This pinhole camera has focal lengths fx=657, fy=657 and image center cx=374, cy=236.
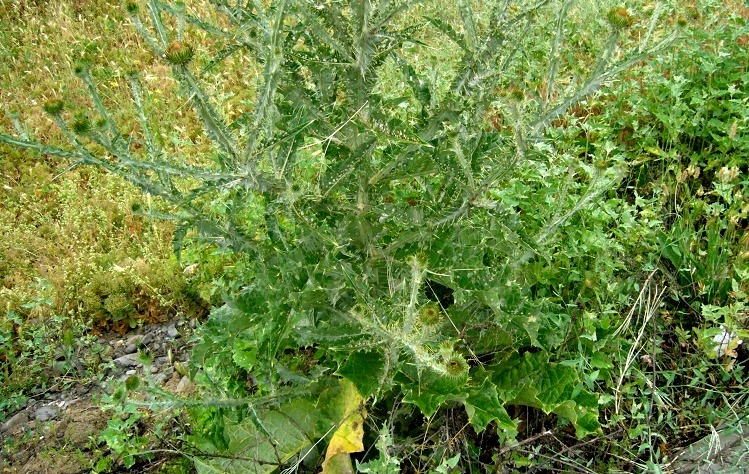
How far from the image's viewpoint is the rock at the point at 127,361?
3.75 m

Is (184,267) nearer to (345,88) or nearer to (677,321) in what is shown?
(345,88)

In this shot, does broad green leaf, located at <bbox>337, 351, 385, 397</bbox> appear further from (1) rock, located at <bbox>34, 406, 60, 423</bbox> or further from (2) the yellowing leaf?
(1) rock, located at <bbox>34, 406, 60, 423</bbox>

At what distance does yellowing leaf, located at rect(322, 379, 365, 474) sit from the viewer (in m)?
2.43

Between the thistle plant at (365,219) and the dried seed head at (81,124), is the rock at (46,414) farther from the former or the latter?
the dried seed head at (81,124)

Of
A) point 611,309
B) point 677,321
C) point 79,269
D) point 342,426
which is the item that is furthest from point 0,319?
A: point 677,321

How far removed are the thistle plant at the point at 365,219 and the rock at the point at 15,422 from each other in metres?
1.33

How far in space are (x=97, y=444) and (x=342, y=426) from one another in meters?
1.39

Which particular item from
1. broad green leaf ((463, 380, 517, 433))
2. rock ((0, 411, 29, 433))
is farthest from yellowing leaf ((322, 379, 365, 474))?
rock ((0, 411, 29, 433))

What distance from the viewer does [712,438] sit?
231cm

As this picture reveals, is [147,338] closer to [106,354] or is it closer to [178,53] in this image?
[106,354]

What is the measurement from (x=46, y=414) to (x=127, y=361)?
49 centimetres

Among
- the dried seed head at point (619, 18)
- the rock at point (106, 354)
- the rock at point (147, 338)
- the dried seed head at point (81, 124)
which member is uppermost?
the dried seed head at point (81, 124)

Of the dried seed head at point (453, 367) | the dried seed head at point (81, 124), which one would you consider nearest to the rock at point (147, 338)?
the dried seed head at point (81, 124)

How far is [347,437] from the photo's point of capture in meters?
2.46
